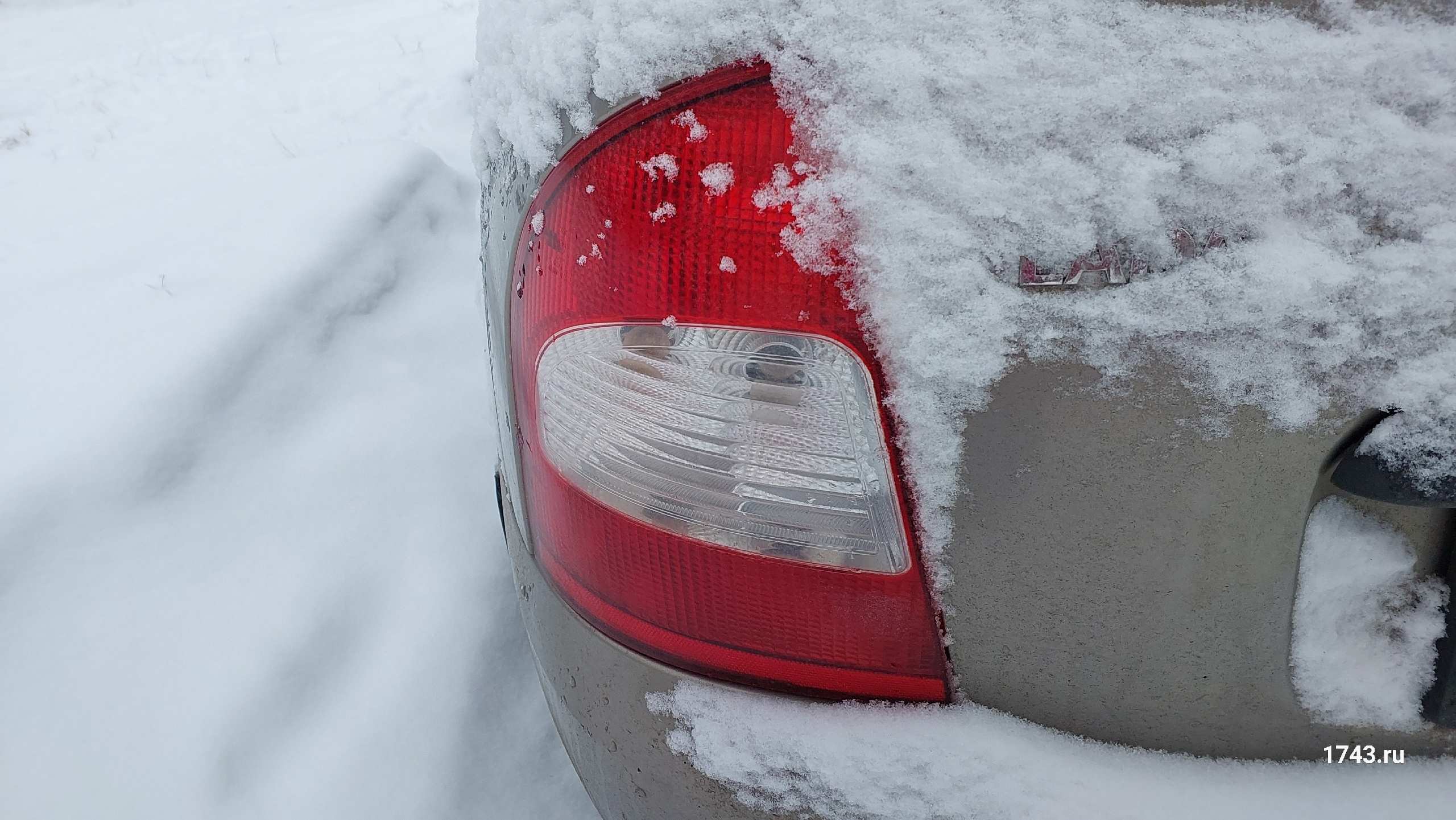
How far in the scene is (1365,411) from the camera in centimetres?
75

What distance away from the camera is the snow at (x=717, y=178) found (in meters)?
0.79

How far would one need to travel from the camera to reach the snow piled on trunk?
686mm

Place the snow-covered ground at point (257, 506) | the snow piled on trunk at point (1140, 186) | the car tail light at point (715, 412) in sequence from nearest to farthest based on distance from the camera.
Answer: the snow piled on trunk at point (1140, 186)
the car tail light at point (715, 412)
the snow-covered ground at point (257, 506)

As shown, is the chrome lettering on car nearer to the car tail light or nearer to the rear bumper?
the car tail light

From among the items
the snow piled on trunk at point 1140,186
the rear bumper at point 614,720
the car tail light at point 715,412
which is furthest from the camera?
the rear bumper at point 614,720

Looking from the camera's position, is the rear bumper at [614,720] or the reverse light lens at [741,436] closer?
the reverse light lens at [741,436]

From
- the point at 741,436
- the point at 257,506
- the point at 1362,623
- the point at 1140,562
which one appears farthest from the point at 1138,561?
the point at 257,506

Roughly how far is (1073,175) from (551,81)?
548 millimetres

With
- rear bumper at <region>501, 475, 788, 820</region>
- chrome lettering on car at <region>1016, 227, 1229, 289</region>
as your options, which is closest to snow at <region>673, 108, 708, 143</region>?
chrome lettering on car at <region>1016, 227, 1229, 289</region>

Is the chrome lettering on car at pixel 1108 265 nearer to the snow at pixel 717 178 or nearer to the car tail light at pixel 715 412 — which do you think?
the car tail light at pixel 715 412

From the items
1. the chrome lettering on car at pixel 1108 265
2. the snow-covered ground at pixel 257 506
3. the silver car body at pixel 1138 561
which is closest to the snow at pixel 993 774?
the silver car body at pixel 1138 561

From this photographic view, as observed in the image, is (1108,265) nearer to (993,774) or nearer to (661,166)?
(661,166)

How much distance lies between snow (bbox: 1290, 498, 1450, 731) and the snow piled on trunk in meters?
0.12

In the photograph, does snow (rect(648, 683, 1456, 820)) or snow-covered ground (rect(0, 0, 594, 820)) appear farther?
snow-covered ground (rect(0, 0, 594, 820))
